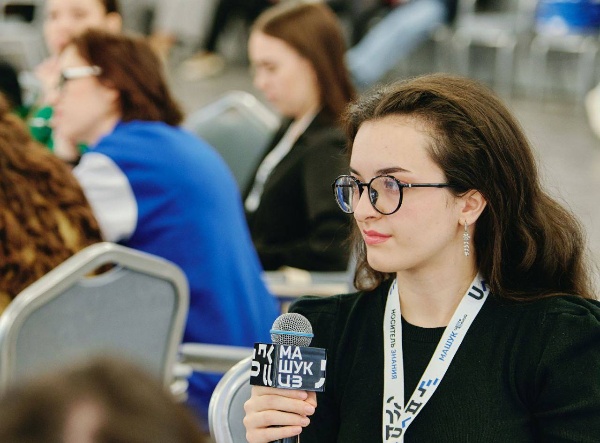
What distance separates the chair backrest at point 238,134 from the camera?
411cm

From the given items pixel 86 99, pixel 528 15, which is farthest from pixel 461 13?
pixel 86 99

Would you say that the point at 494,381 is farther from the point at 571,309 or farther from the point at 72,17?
the point at 72,17

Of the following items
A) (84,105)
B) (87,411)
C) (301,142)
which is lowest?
(301,142)

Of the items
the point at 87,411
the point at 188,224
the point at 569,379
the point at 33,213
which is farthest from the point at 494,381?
the point at 188,224

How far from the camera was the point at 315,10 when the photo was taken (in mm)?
3711

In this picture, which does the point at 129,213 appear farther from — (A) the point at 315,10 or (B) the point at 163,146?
(A) the point at 315,10

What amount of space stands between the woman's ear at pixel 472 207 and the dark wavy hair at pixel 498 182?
1 cm

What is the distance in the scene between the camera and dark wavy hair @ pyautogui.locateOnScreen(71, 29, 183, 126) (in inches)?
121

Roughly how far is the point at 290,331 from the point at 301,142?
2.18 meters

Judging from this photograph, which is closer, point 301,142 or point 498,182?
point 498,182

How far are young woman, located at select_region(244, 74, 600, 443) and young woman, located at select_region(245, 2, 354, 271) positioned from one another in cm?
150

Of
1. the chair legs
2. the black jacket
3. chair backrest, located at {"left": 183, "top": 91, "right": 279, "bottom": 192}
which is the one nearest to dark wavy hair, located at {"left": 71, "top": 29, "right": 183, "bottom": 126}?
the black jacket

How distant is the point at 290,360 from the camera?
1.37m

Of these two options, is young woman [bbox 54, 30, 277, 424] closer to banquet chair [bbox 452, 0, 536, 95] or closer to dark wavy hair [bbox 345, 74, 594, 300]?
dark wavy hair [bbox 345, 74, 594, 300]
